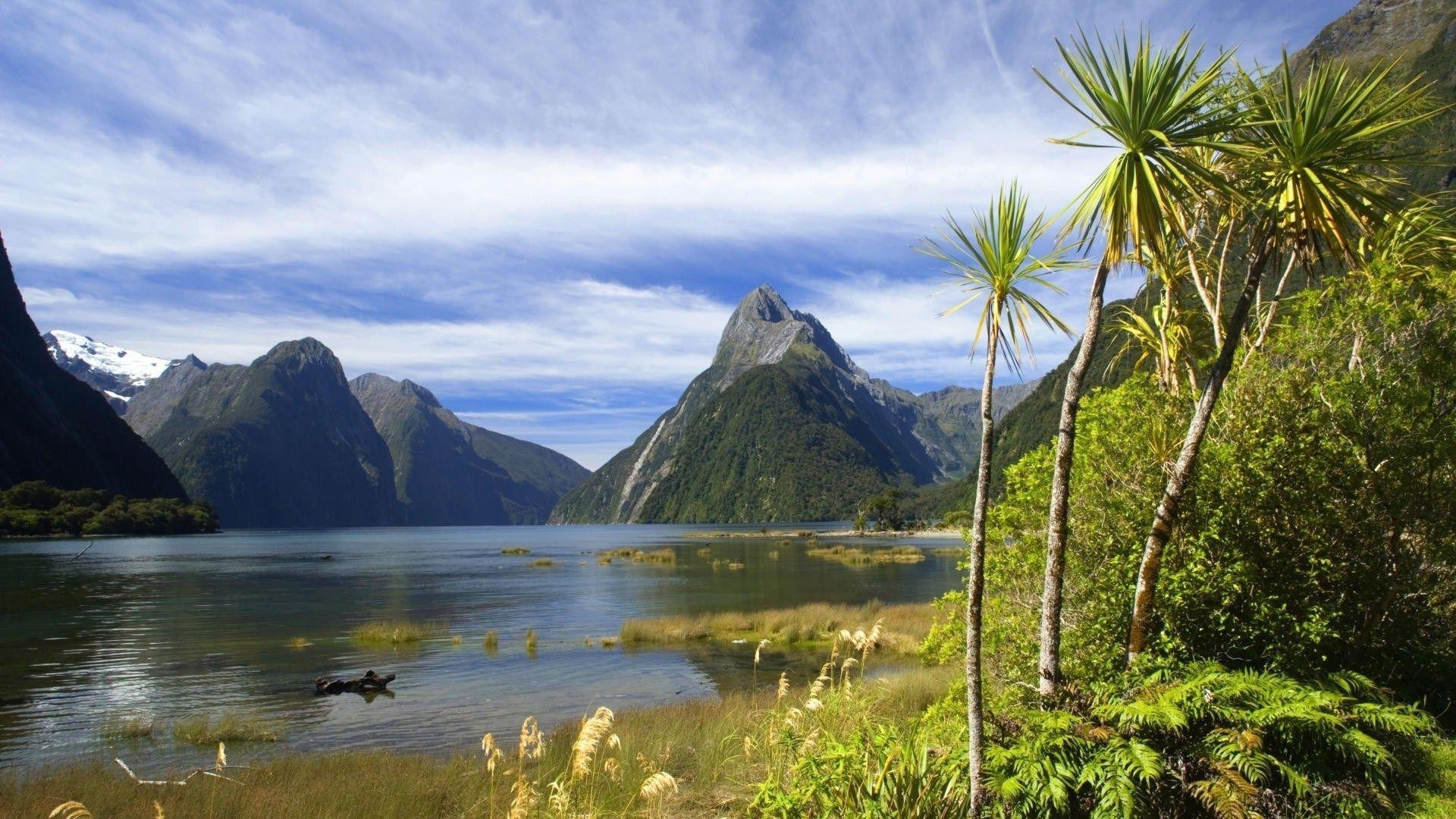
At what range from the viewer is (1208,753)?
7793 mm

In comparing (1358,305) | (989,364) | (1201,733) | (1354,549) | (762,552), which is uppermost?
(1358,305)

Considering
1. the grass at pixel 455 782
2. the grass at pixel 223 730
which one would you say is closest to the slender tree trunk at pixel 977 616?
the grass at pixel 455 782

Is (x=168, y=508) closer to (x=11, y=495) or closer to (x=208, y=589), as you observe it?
(x=11, y=495)

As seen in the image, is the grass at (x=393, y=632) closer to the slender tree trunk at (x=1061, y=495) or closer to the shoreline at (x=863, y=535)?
the slender tree trunk at (x=1061, y=495)

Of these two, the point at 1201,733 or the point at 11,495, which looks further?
the point at 11,495

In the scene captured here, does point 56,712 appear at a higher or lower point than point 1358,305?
lower

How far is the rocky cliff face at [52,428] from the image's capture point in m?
153

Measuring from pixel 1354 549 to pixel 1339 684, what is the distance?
6.79 feet

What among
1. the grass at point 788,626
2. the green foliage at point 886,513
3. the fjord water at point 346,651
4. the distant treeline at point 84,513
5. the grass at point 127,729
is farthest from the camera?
the green foliage at point 886,513

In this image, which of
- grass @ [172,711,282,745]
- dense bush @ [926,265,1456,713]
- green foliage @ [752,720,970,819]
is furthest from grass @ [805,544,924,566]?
green foliage @ [752,720,970,819]

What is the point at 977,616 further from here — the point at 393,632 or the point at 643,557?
the point at 643,557

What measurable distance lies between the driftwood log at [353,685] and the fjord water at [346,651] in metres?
0.46

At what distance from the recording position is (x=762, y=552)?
105750 mm

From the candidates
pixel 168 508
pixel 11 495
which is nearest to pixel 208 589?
pixel 11 495
